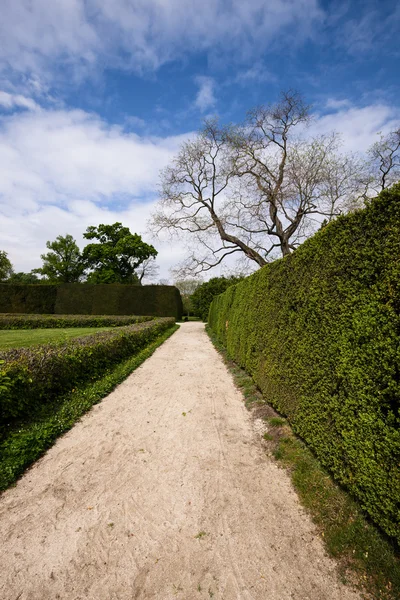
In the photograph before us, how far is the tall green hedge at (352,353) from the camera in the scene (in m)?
2.12

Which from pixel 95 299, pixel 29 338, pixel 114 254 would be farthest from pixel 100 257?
pixel 29 338

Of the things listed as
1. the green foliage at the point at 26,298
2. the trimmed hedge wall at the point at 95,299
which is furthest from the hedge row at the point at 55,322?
the trimmed hedge wall at the point at 95,299

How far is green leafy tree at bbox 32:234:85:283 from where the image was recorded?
150 feet

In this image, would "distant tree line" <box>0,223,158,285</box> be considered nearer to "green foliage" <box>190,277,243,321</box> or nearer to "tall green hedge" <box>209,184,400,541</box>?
"green foliage" <box>190,277,243,321</box>

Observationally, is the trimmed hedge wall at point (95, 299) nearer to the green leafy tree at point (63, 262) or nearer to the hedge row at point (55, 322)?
the hedge row at point (55, 322)

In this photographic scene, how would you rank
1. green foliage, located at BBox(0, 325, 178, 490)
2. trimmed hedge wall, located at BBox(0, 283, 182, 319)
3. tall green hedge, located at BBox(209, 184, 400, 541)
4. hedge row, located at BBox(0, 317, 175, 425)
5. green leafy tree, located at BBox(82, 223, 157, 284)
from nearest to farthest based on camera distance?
tall green hedge, located at BBox(209, 184, 400, 541)
green foliage, located at BBox(0, 325, 178, 490)
hedge row, located at BBox(0, 317, 175, 425)
trimmed hedge wall, located at BBox(0, 283, 182, 319)
green leafy tree, located at BBox(82, 223, 157, 284)

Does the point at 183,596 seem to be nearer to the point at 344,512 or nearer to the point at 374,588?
the point at 374,588

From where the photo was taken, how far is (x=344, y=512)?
2.36 metres

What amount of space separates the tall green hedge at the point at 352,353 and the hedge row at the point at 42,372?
13.5 ft

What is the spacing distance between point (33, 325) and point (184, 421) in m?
17.0

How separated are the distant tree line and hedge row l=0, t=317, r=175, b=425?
38.0m

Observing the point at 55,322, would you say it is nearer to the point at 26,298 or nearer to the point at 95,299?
the point at 95,299

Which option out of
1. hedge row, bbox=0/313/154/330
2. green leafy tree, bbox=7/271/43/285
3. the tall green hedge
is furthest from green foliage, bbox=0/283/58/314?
green leafy tree, bbox=7/271/43/285

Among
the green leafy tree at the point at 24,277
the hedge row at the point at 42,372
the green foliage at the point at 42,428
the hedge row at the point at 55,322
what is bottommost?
the green foliage at the point at 42,428
